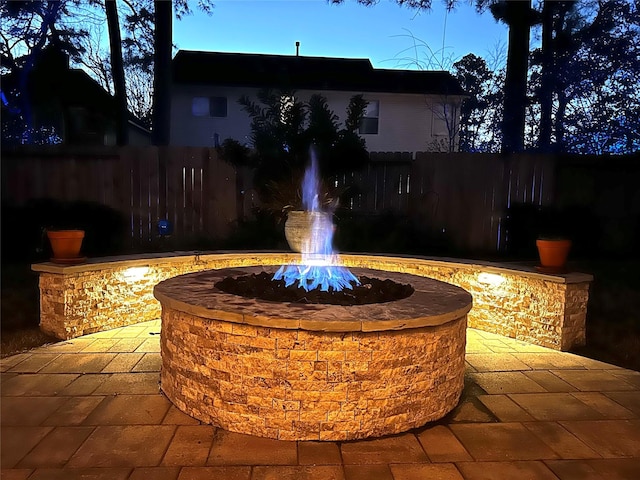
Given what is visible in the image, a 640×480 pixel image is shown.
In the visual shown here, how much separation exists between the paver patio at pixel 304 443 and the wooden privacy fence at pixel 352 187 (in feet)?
14.0

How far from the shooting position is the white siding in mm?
14906

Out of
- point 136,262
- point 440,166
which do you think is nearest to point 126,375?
point 136,262

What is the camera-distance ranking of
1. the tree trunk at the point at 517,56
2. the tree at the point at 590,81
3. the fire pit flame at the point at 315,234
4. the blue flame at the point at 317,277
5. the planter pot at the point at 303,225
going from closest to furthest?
the blue flame at the point at 317,277, the fire pit flame at the point at 315,234, the planter pot at the point at 303,225, the tree at the point at 590,81, the tree trunk at the point at 517,56

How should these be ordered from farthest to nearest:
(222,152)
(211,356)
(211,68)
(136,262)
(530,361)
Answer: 1. (211,68)
2. (222,152)
3. (136,262)
4. (530,361)
5. (211,356)

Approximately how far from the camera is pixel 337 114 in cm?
1501

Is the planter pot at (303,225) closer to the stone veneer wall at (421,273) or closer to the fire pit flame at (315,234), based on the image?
the fire pit flame at (315,234)

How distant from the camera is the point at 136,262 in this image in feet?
16.5

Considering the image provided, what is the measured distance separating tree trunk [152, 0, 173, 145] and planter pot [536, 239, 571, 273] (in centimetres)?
815

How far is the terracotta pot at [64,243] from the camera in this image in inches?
176

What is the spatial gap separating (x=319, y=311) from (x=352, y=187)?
4.81m

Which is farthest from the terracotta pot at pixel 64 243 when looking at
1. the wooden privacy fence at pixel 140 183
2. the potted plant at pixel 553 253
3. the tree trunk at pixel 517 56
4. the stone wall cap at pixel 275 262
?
the tree trunk at pixel 517 56

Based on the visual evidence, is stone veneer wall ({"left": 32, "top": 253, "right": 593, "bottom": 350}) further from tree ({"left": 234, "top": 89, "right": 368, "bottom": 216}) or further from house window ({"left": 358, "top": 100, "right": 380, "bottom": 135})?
house window ({"left": 358, "top": 100, "right": 380, "bottom": 135})

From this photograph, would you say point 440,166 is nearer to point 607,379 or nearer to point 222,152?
point 222,152

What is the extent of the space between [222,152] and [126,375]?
4.78 metres
